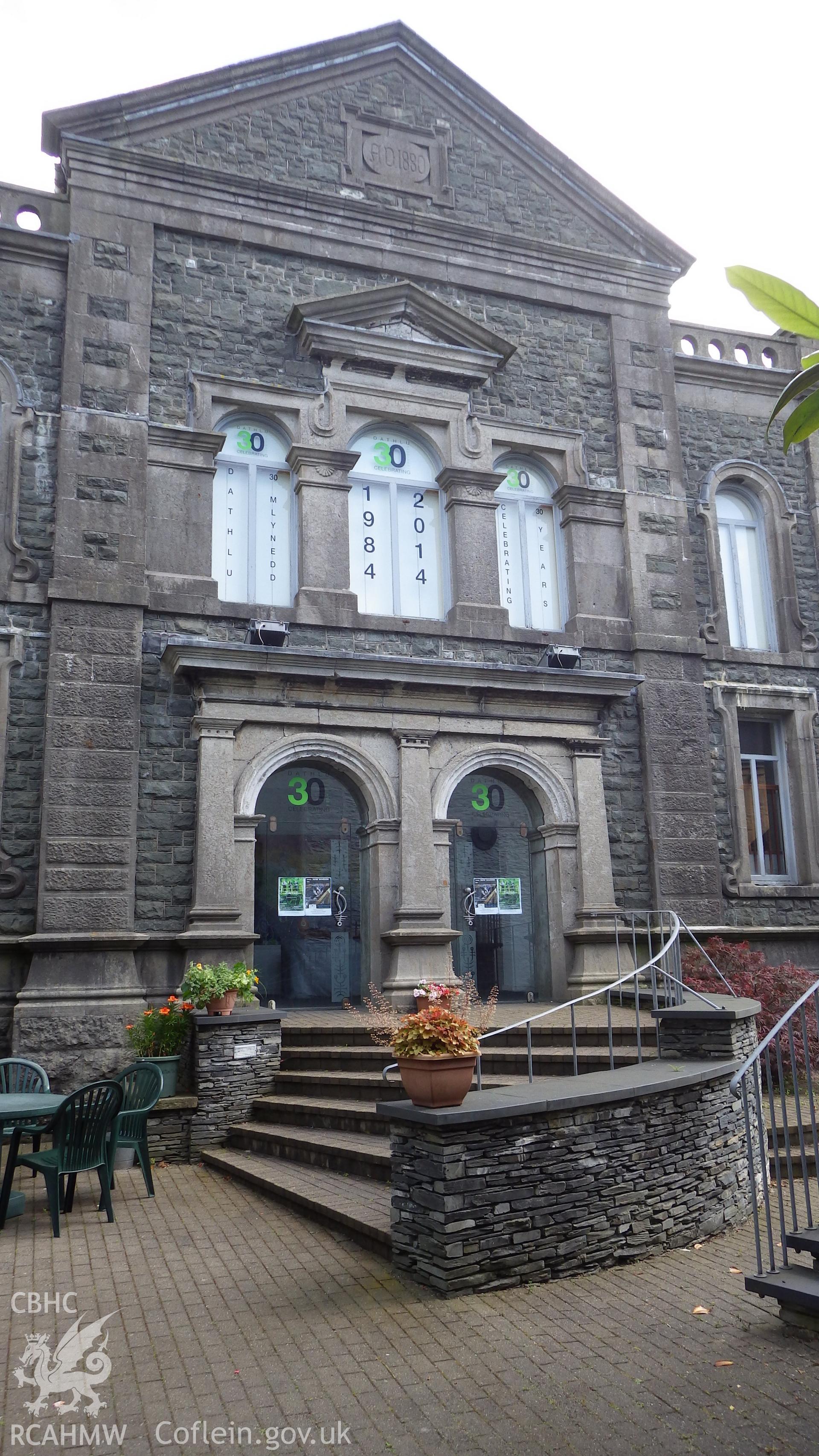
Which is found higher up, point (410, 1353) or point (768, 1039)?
point (768, 1039)

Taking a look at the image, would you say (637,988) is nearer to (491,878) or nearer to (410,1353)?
(410,1353)

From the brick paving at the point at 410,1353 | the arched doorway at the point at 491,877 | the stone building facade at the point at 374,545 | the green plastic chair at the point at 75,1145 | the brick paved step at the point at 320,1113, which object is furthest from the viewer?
the arched doorway at the point at 491,877

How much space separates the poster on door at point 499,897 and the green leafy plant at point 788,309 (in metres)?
10.8

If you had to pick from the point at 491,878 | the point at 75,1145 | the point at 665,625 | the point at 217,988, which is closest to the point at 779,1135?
the point at 217,988

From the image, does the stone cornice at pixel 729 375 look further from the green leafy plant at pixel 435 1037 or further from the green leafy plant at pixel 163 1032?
the green leafy plant at pixel 435 1037

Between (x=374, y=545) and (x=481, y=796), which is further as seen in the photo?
(x=481, y=796)

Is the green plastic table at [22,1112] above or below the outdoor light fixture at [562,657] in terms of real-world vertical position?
below

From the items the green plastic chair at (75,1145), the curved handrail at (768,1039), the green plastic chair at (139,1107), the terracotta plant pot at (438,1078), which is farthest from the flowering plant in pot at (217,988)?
the curved handrail at (768,1039)

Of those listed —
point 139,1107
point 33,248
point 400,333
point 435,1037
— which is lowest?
point 139,1107

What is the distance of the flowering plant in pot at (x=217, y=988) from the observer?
32.2 feet

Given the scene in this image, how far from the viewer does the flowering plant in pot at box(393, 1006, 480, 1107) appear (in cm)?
591

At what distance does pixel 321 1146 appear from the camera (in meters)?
8.09

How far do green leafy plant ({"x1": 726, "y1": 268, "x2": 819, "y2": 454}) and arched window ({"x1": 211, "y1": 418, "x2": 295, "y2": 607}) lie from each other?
9838 mm

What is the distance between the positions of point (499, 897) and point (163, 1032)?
4.79 m
